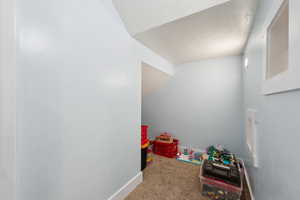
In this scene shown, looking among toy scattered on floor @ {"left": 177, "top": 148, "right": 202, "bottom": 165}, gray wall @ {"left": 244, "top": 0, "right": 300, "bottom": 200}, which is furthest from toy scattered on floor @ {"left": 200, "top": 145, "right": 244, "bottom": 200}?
toy scattered on floor @ {"left": 177, "top": 148, "right": 202, "bottom": 165}

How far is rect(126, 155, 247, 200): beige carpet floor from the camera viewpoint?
4.62 feet

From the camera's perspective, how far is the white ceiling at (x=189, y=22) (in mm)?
1083

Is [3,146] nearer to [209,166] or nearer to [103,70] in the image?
[103,70]

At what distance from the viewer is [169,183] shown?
64.1 inches

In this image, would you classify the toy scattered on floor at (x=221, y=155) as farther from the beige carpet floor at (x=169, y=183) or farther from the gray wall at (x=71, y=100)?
the gray wall at (x=71, y=100)

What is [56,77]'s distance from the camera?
0.82 m

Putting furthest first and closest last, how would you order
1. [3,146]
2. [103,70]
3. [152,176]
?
[152,176], [103,70], [3,146]

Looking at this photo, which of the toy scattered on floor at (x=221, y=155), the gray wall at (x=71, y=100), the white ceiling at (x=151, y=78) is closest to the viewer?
the gray wall at (x=71, y=100)

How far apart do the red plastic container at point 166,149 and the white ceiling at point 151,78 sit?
136 centimetres

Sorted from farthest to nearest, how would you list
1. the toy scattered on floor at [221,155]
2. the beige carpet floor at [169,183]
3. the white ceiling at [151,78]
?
the white ceiling at [151,78] < the toy scattered on floor at [221,155] < the beige carpet floor at [169,183]

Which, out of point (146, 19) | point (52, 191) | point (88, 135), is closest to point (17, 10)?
point (88, 135)

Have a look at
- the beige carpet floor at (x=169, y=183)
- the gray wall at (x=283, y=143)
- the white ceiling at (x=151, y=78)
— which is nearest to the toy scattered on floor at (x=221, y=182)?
the beige carpet floor at (x=169, y=183)

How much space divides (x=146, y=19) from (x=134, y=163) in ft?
6.33

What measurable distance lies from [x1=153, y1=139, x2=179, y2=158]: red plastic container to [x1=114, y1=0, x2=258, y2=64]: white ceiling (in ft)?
6.48
